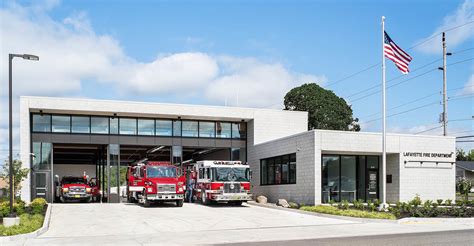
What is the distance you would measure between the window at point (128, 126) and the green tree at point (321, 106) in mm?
29608

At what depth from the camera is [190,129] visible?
124 ft

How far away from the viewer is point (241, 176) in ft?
100

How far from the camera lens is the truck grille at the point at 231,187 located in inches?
1183

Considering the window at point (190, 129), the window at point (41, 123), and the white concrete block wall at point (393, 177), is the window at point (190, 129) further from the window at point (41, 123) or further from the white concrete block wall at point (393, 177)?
the white concrete block wall at point (393, 177)

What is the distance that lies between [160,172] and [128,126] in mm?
7607

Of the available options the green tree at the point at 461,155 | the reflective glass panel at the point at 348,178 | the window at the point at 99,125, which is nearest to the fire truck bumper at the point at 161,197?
the window at the point at 99,125

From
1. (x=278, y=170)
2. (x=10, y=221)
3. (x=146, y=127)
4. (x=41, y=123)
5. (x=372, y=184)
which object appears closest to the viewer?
(x=10, y=221)

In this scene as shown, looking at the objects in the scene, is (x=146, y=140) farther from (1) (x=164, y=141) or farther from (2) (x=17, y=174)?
(2) (x=17, y=174)

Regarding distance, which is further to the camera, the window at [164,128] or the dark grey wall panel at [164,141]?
the window at [164,128]

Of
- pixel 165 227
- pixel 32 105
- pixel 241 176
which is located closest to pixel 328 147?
pixel 241 176

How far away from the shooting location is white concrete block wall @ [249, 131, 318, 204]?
29.6 metres

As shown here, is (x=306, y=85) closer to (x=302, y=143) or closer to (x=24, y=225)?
(x=302, y=143)

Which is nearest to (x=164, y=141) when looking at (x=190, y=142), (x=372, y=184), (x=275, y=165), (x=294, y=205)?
(x=190, y=142)

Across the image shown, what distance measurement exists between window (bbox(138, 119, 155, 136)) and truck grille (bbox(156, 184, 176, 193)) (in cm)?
824
